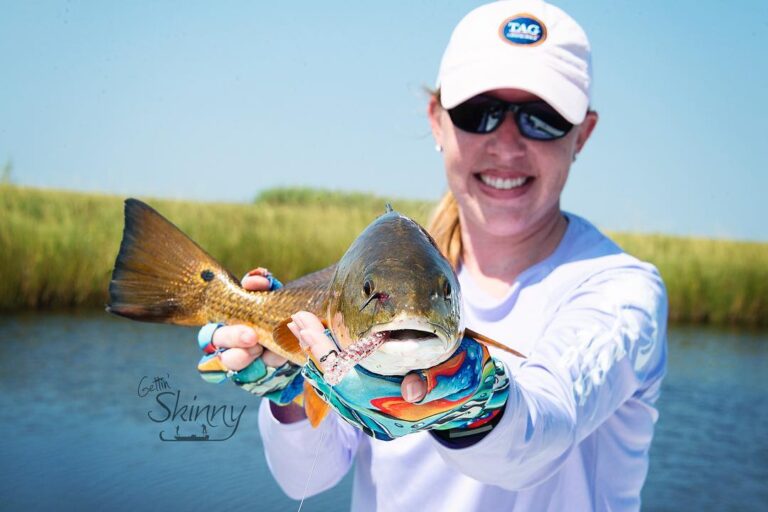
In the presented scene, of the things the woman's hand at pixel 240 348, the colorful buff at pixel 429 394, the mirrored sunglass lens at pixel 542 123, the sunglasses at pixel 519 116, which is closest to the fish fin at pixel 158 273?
the woman's hand at pixel 240 348

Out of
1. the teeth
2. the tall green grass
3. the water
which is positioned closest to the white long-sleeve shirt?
the teeth

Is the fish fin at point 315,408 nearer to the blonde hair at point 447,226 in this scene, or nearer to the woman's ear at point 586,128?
the blonde hair at point 447,226

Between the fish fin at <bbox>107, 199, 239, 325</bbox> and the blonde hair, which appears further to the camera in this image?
the blonde hair

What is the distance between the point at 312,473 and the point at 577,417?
47.6 inches

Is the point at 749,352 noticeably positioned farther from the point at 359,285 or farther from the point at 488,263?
the point at 359,285

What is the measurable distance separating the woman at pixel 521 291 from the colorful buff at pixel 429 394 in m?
0.46

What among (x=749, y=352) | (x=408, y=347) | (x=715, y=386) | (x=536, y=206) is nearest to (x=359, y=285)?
(x=408, y=347)

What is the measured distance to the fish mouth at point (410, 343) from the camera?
1.00m

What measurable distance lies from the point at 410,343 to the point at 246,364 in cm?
131

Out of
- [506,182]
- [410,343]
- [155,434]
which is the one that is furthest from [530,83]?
[155,434]

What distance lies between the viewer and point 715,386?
408 inches

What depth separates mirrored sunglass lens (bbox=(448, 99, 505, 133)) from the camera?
2338 mm

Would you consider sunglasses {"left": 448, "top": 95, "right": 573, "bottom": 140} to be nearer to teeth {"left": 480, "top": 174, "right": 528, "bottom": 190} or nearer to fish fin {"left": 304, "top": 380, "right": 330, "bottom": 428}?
teeth {"left": 480, "top": 174, "right": 528, "bottom": 190}

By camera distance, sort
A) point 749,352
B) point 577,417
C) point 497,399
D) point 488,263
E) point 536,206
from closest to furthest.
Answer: point 497,399 → point 577,417 → point 536,206 → point 488,263 → point 749,352
